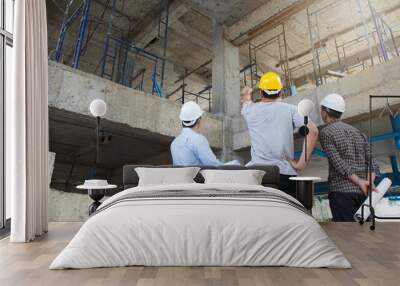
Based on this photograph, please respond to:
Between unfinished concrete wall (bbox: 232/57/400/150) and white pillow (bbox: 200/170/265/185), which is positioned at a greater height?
unfinished concrete wall (bbox: 232/57/400/150)

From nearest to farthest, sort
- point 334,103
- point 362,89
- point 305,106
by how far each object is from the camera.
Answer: point 305,106 → point 334,103 → point 362,89

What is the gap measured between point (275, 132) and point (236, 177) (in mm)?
729

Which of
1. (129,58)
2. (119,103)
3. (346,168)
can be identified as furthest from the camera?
(129,58)

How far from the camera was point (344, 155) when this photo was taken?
3832 millimetres

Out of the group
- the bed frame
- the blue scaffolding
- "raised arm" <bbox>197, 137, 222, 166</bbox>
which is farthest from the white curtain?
the blue scaffolding

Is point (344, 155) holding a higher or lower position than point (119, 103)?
lower

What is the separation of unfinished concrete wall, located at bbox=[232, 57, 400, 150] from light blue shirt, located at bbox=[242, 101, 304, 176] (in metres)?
1.77

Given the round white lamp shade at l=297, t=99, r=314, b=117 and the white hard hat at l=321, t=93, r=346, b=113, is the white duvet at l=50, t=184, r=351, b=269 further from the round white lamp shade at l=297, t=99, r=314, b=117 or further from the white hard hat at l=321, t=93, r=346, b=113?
the white hard hat at l=321, t=93, r=346, b=113

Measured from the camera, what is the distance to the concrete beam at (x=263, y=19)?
21.3ft

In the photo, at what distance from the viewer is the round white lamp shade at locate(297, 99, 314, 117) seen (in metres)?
3.86

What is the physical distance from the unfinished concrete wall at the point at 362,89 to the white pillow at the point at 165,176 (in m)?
2.93

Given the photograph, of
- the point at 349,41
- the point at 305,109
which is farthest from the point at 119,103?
the point at 349,41

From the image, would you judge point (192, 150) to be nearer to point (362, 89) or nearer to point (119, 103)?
point (119, 103)

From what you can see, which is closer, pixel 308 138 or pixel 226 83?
pixel 308 138
